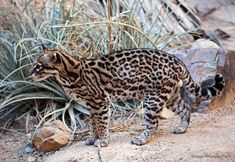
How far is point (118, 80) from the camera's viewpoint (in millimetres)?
4891

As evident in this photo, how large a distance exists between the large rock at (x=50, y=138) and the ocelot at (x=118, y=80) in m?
0.42

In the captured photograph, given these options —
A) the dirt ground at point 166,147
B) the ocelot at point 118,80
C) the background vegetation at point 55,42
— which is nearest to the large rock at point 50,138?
the dirt ground at point 166,147

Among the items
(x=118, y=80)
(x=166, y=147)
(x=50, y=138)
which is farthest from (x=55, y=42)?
(x=166, y=147)

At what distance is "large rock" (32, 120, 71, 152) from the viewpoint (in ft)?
17.1

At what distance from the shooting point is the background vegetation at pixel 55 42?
5.98 meters

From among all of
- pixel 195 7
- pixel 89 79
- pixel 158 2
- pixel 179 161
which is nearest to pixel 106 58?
pixel 89 79

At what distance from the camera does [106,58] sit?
4.96 m

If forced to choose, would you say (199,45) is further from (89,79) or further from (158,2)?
(89,79)

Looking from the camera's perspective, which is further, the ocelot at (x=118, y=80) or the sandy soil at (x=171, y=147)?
the ocelot at (x=118, y=80)

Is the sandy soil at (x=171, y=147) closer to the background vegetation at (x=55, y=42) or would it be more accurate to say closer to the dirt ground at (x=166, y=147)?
the dirt ground at (x=166, y=147)

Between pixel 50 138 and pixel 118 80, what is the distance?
84cm

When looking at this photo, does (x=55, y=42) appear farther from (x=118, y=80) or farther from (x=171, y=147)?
(x=171, y=147)

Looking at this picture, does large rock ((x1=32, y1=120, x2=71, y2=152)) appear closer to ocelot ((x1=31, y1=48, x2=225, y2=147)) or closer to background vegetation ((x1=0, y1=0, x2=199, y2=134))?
background vegetation ((x1=0, y1=0, x2=199, y2=134))

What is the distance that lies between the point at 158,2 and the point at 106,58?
11.5 ft
